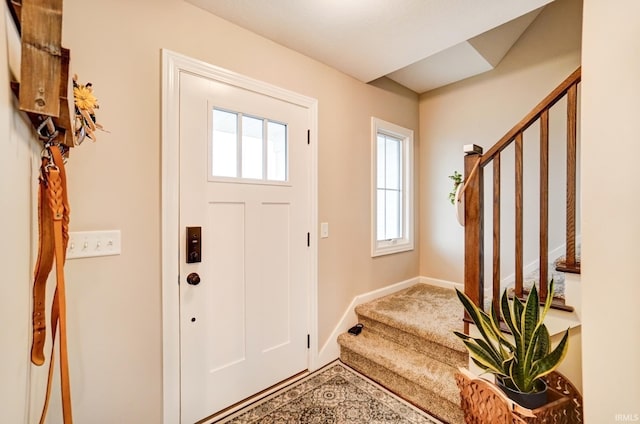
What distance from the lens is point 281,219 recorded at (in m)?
2.01

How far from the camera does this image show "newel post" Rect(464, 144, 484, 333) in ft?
5.56

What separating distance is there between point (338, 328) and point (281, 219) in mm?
1070

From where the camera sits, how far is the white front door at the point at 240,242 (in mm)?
1614

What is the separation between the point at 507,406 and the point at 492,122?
2.54 meters

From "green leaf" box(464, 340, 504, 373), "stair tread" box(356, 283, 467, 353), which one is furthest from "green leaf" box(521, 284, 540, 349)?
"stair tread" box(356, 283, 467, 353)

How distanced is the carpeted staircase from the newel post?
0.34 m

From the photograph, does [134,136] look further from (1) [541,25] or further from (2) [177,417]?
(1) [541,25]

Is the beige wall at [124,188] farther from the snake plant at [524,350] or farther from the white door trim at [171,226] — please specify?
the snake plant at [524,350]

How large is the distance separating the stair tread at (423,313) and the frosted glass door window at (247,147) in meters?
Result: 1.36

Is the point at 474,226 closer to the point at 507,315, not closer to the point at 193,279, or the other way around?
the point at 507,315

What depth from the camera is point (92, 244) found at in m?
1.33

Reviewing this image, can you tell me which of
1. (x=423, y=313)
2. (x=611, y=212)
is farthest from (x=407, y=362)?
(x=611, y=212)

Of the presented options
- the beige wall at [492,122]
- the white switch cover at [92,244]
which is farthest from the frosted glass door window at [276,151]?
→ the beige wall at [492,122]

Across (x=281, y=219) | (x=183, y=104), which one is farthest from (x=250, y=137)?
(x=281, y=219)
